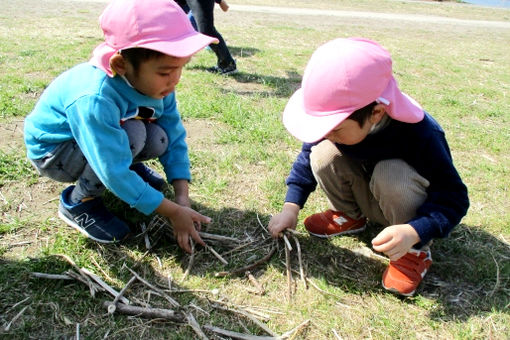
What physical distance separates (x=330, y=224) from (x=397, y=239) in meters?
0.56

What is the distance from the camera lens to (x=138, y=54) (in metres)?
1.90

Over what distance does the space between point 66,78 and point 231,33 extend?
616 cm

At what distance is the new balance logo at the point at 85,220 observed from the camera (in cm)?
224

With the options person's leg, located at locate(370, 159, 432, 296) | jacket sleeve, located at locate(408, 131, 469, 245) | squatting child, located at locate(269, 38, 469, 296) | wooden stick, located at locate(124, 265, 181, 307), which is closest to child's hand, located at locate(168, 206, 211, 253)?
wooden stick, located at locate(124, 265, 181, 307)

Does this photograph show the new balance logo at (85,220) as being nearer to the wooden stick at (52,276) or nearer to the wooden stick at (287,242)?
the wooden stick at (52,276)

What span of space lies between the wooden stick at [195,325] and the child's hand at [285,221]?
2.03 ft

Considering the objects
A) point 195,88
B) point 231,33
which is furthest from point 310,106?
point 231,33

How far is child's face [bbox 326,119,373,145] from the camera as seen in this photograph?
1784 millimetres

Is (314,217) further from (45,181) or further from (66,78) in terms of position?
(45,181)

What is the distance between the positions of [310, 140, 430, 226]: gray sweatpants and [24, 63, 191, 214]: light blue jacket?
2.73 ft

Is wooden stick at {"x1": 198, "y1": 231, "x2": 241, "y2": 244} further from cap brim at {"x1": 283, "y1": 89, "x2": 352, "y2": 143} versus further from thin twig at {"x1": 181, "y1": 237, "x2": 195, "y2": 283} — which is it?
cap brim at {"x1": 283, "y1": 89, "x2": 352, "y2": 143}

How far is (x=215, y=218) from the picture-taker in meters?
2.53

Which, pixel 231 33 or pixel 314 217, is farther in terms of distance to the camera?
pixel 231 33

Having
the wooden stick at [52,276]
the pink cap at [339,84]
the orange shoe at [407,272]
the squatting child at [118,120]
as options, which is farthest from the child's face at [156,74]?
the orange shoe at [407,272]
